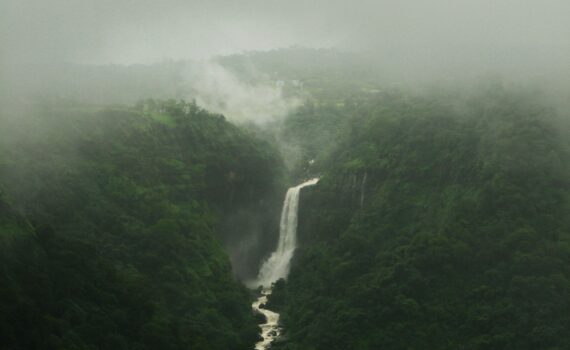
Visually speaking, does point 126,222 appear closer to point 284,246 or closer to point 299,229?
point 284,246

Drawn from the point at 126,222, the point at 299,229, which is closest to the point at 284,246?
the point at 299,229

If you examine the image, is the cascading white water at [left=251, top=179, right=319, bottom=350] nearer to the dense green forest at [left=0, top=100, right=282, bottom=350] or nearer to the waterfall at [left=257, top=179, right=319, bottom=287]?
the waterfall at [left=257, top=179, right=319, bottom=287]

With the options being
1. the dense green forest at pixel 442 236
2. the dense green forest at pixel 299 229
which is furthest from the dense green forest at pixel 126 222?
the dense green forest at pixel 442 236

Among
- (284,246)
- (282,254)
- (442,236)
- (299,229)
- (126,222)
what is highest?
(299,229)

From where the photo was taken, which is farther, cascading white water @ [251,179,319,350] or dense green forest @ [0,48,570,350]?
cascading white water @ [251,179,319,350]

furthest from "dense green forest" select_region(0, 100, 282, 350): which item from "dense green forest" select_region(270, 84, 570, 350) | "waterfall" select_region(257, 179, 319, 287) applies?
"dense green forest" select_region(270, 84, 570, 350)

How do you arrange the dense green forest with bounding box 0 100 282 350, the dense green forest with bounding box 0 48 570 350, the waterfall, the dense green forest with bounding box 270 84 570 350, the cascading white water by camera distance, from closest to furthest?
1. the dense green forest with bounding box 0 100 282 350
2. the dense green forest with bounding box 0 48 570 350
3. the dense green forest with bounding box 270 84 570 350
4. the cascading white water
5. the waterfall

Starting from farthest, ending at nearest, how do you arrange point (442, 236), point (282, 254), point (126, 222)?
point (282, 254)
point (126, 222)
point (442, 236)
